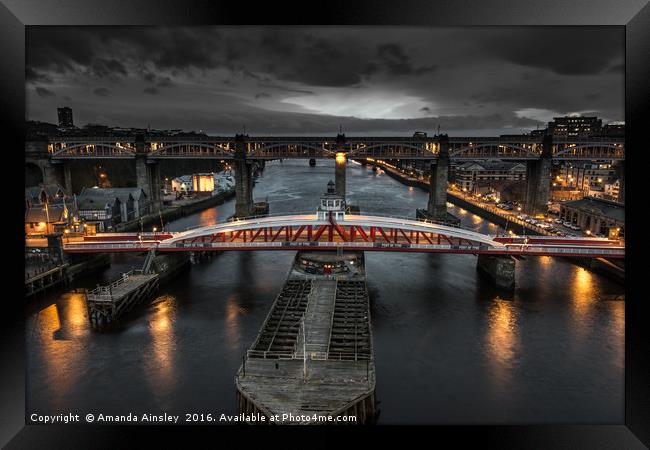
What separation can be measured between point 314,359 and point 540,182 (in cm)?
5574

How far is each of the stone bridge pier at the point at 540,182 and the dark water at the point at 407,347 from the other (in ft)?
83.7

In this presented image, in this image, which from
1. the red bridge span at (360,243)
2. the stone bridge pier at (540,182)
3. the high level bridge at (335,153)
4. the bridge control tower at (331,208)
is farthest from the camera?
the high level bridge at (335,153)

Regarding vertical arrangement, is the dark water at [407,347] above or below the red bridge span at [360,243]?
below

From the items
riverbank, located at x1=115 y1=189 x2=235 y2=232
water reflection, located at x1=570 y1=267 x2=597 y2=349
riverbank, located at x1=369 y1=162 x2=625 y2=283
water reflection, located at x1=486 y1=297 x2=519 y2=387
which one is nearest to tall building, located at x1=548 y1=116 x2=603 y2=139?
riverbank, located at x1=369 y1=162 x2=625 y2=283

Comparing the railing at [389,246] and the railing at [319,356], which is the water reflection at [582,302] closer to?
the railing at [389,246]

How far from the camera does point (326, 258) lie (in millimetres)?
31031

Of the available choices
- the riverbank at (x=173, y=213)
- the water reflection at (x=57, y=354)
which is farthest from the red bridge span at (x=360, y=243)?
the riverbank at (x=173, y=213)

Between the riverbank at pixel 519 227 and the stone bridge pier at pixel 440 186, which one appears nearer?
the riverbank at pixel 519 227

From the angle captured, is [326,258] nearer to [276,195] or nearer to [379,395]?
[379,395]

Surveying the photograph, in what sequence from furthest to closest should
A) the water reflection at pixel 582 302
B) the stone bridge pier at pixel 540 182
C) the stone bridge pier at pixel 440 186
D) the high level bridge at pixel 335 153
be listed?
the high level bridge at pixel 335 153, the stone bridge pier at pixel 440 186, the stone bridge pier at pixel 540 182, the water reflection at pixel 582 302

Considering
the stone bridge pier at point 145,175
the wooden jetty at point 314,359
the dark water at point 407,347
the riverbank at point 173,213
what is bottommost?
the dark water at point 407,347

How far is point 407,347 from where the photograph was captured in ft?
73.9
